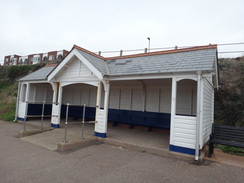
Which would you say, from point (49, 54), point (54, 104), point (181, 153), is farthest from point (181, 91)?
point (49, 54)

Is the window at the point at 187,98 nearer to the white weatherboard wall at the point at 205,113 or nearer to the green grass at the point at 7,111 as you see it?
the white weatherboard wall at the point at 205,113

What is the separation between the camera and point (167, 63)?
5992 mm

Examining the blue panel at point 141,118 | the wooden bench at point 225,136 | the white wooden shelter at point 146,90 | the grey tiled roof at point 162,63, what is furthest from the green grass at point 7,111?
the wooden bench at point 225,136

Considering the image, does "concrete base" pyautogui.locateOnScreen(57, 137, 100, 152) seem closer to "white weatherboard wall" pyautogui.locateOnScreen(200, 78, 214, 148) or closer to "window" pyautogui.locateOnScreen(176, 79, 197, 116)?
"white weatherboard wall" pyautogui.locateOnScreen(200, 78, 214, 148)

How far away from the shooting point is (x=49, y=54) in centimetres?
3425

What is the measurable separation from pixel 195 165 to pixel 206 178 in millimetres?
694

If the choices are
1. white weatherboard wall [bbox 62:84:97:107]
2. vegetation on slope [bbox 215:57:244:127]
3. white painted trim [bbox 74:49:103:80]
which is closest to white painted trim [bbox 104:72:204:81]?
white painted trim [bbox 74:49:103:80]

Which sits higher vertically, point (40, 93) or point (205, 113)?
point (40, 93)

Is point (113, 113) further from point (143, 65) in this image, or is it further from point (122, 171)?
point (122, 171)

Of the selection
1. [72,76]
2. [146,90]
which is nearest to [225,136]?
[146,90]

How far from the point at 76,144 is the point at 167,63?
4.43m

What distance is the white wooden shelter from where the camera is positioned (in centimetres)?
498

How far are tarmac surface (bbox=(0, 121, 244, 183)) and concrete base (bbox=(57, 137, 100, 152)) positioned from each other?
0.70 feet

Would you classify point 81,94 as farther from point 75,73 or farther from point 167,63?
point 167,63
